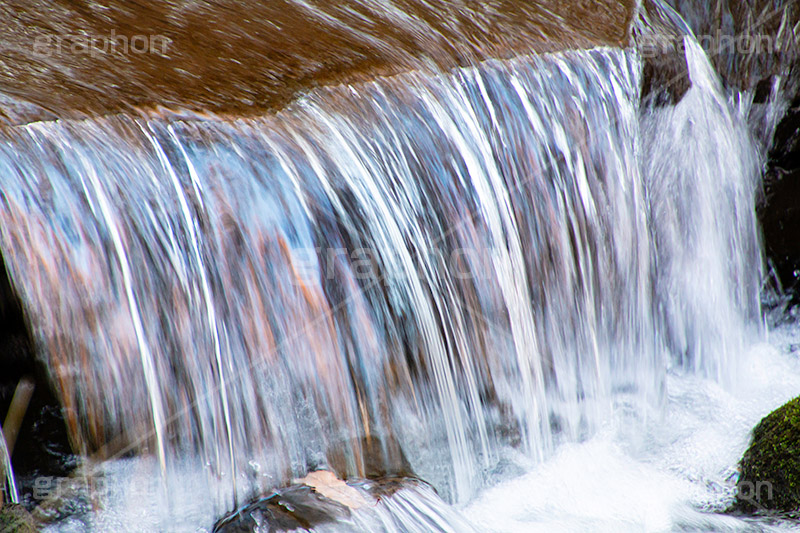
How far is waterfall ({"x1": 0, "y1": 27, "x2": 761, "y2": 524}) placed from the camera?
8.73ft

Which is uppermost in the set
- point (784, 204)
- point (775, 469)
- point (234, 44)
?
point (234, 44)

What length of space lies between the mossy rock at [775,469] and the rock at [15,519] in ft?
9.53

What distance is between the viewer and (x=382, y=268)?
10.6 ft

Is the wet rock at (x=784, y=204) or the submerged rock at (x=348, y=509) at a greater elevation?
the wet rock at (x=784, y=204)

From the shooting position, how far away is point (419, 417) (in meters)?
3.29

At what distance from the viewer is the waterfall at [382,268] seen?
2.66 m

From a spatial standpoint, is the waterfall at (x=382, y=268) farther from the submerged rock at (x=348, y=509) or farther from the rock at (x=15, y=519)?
the rock at (x=15, y=519)

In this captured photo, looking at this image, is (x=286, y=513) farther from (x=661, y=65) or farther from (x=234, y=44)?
(x=661, y=65)

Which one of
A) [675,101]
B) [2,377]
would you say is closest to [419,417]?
[2,377]

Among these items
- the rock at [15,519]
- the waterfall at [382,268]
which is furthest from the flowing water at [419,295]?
the rock at [15,519]

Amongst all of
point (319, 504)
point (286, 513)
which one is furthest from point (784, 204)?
point (286, 513)

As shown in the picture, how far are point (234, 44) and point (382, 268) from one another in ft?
4.79

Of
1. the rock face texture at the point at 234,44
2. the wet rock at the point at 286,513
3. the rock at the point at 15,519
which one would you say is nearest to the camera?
the rock at the point at 15,519

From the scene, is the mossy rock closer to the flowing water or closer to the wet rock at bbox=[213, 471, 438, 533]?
the flowing water
